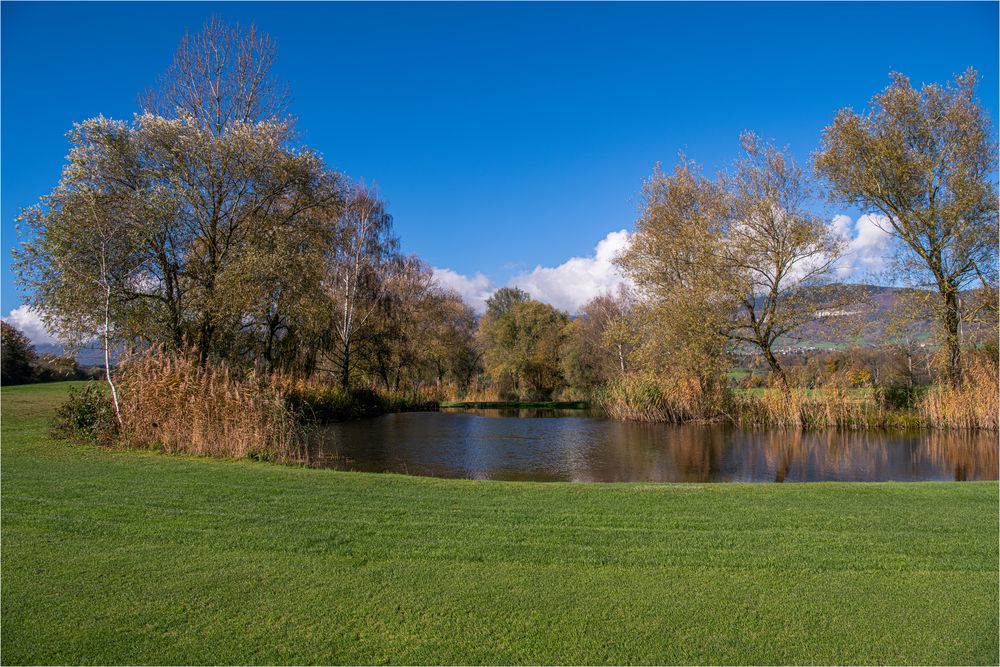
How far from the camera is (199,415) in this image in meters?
12.1

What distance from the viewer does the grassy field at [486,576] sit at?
12.8 feet

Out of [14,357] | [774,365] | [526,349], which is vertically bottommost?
[774,365]

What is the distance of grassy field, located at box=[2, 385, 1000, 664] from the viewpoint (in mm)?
3891

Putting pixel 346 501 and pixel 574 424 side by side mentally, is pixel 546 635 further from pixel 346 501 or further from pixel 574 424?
pixel 574 424

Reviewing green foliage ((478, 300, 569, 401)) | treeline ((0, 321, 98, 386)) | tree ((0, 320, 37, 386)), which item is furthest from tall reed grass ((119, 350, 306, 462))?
green foliage ((478, 300, 569, 401))

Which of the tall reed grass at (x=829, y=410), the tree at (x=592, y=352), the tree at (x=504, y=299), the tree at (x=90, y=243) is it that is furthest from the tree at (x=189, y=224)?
the tree at (x=504, y=299)

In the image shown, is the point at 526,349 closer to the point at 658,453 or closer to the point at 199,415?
the point at 658,453

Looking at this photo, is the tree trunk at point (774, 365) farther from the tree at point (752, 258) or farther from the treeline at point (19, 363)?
the treeline at point (19, 363)

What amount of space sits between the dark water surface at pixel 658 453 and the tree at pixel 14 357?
2152 cm

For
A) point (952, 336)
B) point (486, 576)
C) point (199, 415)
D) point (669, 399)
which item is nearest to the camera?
point (486, 576)

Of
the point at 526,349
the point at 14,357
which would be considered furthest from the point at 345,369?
the point at 526,349

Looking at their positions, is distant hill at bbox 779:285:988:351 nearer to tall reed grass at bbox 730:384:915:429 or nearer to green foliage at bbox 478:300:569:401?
tall reed grass at bbox 730:384:915:429

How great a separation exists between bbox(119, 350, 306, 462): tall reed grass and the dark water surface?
4.06ft

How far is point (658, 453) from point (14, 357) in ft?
110
